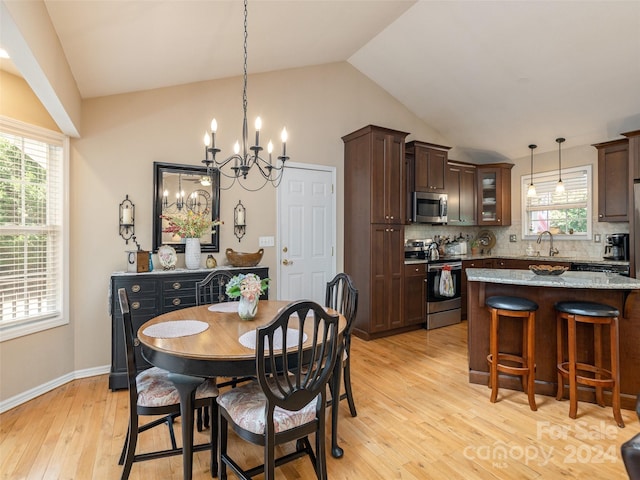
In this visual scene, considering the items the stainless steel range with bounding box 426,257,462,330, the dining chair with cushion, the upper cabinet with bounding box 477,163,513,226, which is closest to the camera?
the dining chair with cushion

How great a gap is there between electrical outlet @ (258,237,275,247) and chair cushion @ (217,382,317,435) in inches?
93.7

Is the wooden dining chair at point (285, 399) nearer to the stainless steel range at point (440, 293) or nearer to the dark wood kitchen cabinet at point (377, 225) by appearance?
the dark wood kitchen cabinet at point (377, 225)

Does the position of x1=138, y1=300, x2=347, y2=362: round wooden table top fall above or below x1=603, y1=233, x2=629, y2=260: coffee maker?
below

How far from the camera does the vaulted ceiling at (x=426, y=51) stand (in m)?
2.44

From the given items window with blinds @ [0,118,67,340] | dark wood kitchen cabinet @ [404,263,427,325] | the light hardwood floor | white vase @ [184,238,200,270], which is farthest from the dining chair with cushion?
dark wood kitchen cabinet @ [404,263,427,325]

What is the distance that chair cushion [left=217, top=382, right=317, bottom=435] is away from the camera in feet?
5.10

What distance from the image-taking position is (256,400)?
5.59ft

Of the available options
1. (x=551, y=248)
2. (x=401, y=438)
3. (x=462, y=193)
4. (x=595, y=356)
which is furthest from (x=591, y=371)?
(x=462, y=193)

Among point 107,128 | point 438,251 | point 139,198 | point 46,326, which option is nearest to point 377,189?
point 438,251

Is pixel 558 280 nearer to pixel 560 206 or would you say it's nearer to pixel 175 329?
pixel 175 329

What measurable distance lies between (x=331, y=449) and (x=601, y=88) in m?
4.85

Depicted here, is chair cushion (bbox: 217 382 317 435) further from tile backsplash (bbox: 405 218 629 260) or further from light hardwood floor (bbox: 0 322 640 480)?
tile backsplash (bbox: 405 218 629 260)

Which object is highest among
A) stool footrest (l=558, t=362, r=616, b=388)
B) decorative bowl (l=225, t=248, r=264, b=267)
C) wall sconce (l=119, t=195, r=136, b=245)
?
wall sconce (l=119, t=195, r=136, b=245)

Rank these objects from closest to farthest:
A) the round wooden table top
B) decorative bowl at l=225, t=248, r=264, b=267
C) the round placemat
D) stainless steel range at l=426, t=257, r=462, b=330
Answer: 1. the round wooden table top
2. the round placemat
3. decorative bowl at l=225, t=248, r=264, b=267
4. stainless steel range at l=426, t=257, r=462, b=330
